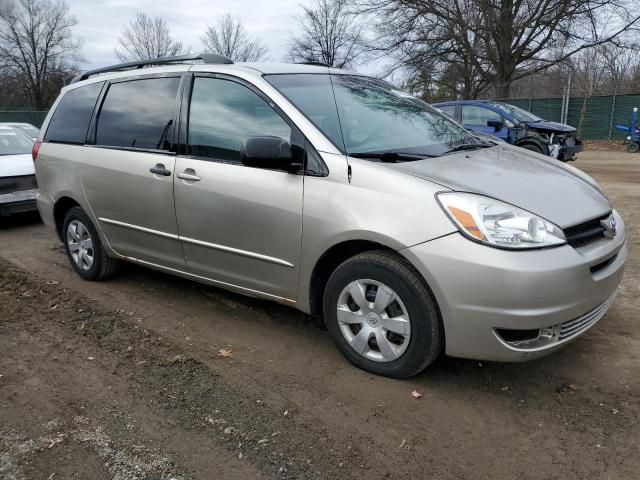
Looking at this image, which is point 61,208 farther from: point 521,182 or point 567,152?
point 567,152

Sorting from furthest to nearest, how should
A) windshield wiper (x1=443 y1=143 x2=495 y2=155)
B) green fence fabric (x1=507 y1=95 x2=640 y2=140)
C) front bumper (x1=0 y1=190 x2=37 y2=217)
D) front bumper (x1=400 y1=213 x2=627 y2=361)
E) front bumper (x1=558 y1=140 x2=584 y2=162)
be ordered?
1. green fence fabric (x1=507 y1=95 x2=640 y2=140)
2. front bumper (x1=558 y1=140 x2=584 y2=162)
3. front bumper (x1=0 y1=190 x2=37 y2=217)
4. windshield wiper (x1=443 y1=143 x2=495 y2=155)
5. front bumper (x1=400 y1=213 x2=627 y2=361)

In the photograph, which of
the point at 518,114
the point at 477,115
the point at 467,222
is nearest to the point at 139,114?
the point at 467,222

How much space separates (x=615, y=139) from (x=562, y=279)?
23.5 m

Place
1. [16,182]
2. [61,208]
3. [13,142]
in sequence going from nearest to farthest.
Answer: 1. [61,208]
2. [16,182]
3. [13,142]

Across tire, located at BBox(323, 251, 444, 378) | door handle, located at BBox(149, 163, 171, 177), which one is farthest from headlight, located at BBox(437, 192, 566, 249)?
door handle, located at BBox(149, 163, 171, 177)

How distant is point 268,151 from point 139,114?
1.66 metres

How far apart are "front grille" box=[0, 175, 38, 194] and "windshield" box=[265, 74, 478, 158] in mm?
5667

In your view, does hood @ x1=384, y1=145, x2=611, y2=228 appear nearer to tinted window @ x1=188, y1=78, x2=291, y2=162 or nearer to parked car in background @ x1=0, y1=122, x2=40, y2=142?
tinted window @ x1=188, y1=78, x2=291, y2=162

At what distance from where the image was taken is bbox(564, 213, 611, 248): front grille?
111 inches

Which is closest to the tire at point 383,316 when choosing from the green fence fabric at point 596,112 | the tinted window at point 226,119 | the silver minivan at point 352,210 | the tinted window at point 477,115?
the silver minivan at point 352,210

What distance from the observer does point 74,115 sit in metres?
4.98

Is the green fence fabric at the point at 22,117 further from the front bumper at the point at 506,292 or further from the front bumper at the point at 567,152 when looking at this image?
the front bumper at the point at 506,292

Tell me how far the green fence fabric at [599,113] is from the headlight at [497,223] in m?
23.3

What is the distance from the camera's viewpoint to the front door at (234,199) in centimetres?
333
